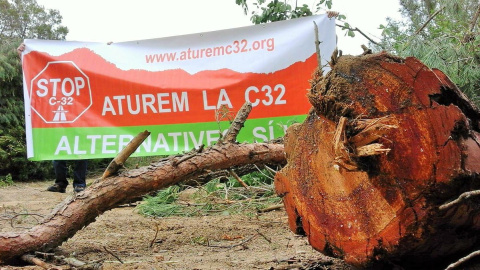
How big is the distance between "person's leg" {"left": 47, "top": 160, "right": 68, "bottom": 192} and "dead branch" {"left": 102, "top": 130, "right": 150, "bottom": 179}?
339 cm

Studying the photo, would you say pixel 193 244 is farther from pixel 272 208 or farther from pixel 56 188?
pixel 56 188

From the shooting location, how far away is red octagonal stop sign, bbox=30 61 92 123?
5586mm

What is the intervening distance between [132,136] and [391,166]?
4.33 meters

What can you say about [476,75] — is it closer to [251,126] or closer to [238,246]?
[251,126]

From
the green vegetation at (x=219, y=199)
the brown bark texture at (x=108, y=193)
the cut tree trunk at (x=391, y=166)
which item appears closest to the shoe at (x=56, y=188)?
the green vegetation at (x=219, y=199)

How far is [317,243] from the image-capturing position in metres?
1.75

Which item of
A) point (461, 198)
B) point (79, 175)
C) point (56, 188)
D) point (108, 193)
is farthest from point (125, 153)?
point (56, 188)

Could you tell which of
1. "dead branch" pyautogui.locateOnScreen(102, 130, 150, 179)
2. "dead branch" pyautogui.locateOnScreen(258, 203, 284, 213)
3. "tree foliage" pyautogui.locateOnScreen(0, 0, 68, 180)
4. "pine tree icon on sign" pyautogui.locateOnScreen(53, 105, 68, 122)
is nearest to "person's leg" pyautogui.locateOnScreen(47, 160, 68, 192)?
"pine tree icon on sign" pyautogui.locateOnScreen(53, 105, 68, 122)

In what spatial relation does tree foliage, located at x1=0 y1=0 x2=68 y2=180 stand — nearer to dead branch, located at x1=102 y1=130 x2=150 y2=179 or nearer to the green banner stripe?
the green banner stripe

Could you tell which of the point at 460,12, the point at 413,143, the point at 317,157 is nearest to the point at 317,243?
the point at 317,157

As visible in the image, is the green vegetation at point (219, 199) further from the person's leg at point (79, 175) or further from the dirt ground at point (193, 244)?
the person's leg at point (79, 175)

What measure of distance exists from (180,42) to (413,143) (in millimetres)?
4485

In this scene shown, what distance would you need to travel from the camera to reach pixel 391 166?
148 centimetres

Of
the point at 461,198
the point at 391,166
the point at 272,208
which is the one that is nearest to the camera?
the point at 461,198
